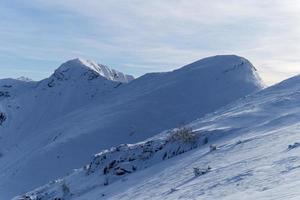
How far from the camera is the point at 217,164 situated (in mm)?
16891

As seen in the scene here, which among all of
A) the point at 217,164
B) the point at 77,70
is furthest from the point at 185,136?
the point at 77,70

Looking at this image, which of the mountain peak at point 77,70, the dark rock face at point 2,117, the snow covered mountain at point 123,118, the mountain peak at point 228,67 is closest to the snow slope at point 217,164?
the snow covered mountain at point 123,118

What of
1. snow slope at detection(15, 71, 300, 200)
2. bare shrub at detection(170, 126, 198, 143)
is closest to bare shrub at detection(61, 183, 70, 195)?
snow slope at detection(15, 71, 300, 200)

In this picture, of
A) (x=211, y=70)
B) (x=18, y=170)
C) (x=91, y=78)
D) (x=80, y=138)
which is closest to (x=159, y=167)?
(x=18, y=170)

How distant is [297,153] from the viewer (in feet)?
44.7

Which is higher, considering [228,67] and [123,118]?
[228,67]

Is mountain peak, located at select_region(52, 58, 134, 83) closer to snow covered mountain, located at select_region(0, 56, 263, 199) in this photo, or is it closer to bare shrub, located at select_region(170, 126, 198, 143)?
snow covered mountain, located at select_region(0, 56, 263, 199)

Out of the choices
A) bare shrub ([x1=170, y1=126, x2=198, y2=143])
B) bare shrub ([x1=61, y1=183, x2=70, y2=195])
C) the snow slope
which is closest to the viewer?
the snow slope

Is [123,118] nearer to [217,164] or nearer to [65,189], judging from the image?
[65,189]

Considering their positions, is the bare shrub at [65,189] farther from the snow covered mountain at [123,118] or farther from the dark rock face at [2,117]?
the dark rock face at [2,117]

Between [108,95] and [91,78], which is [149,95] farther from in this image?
[91,78]

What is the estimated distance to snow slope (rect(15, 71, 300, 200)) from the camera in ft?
39.6

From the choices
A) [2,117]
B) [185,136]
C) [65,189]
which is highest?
[2,117]

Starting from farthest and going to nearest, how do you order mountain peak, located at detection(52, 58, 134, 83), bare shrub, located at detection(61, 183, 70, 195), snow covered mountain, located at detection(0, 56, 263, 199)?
mountain peak, located at detection(52, 58, 134, 83) → snow covered mountain, located at detection(0, 56, 263, 199) → bare shrub, located at detection(61, 183, 70, 195)
